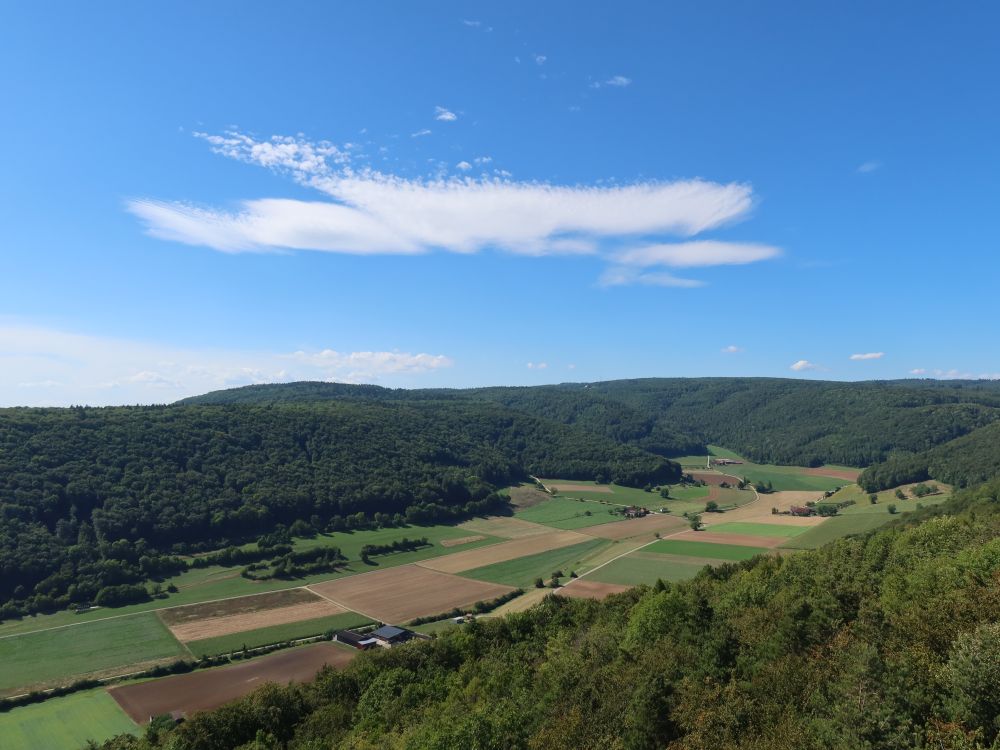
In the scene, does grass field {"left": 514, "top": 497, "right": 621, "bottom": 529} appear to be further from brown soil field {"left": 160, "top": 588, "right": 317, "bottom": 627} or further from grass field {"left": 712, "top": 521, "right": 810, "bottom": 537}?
brown soil field {"left": 160, "top": 588, "right": 317, "bottom": 627}

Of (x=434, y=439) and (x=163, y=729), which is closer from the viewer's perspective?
(x=163, y=729)

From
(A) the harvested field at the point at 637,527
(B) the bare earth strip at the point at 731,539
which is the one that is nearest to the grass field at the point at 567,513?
(A) the harvested field at the point at 637,527

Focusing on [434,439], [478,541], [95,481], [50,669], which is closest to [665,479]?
[434,439]

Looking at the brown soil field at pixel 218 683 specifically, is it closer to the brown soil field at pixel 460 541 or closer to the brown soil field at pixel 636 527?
the brown soil field at pixel 460 541

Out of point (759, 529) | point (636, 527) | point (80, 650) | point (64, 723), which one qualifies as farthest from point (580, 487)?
point (64, 723)

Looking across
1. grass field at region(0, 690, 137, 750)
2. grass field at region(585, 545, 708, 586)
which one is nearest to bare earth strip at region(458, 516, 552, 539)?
grass field at region(585, 545, 708, 586)

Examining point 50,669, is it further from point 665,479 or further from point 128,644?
point 665,479

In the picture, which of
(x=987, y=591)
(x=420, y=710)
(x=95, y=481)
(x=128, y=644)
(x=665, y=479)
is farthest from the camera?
(x=665, y=479)
